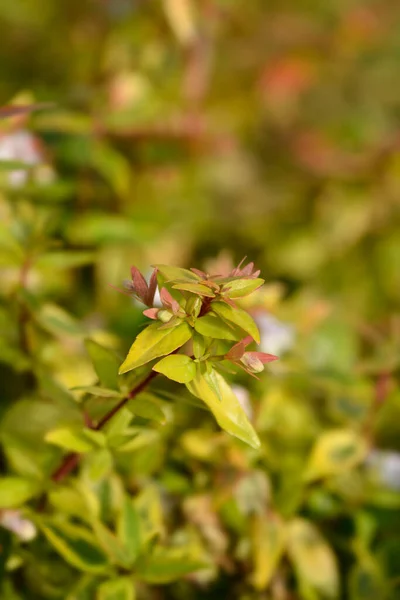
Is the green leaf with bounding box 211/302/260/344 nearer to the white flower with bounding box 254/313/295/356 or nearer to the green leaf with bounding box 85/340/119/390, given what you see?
the green leaf with bounding box 85/340/119/390

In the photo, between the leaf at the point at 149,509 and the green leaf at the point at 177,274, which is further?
the leaf at the point at 149,509

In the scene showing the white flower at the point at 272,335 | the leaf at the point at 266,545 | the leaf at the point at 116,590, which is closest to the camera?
the leaf at the point at 116,590

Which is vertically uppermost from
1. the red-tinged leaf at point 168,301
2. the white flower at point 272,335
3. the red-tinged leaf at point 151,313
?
the white flower at point 272,335

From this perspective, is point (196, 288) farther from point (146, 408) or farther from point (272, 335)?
point (272, 335)

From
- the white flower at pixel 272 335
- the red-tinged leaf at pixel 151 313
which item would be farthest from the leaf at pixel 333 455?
the red-tinged leaf at pixel 151 313

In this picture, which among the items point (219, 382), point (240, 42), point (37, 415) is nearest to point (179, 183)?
point (240, 42)

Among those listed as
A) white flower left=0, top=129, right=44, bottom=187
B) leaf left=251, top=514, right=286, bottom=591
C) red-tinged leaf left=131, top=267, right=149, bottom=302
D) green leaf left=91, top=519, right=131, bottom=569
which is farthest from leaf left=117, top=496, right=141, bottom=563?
white flower left=0, top=129, right=44, bottom=187

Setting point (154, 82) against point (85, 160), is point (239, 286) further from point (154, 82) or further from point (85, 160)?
point (154, 82)

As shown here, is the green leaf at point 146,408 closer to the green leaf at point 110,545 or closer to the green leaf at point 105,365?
the green leaf at point 105,365
